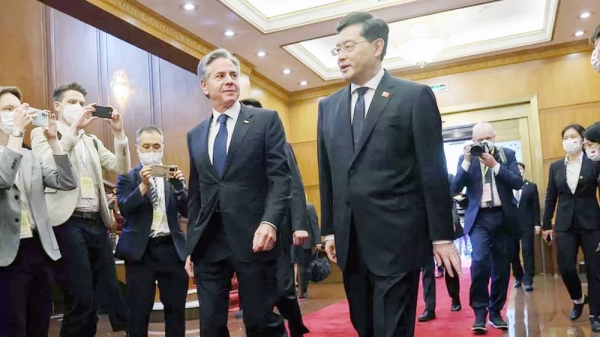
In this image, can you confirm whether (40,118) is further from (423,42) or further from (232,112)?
(423,42)

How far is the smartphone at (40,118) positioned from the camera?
255cm

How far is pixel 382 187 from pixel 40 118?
1720 millimetres

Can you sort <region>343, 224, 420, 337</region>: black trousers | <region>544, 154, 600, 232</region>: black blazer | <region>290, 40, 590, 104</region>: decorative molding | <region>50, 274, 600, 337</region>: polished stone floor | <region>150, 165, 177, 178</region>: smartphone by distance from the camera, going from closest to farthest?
<region>343, 224, 420, 337</region>: black trousers < <region>150, 165, 177, 178</region>: smartphone < <region>50, 274, 600, 337</region>: polished stone floor < <region>544, 154, 600, 232</region>: black blazer < <region>290, 40, 590, 104</region>: decorative molding

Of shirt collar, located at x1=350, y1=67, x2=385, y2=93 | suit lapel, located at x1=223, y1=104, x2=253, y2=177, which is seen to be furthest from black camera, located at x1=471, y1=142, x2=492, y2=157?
suit lapel, located at x1=223, y1=104, x2=253, y2=177

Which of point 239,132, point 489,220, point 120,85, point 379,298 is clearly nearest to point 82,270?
point 239,132

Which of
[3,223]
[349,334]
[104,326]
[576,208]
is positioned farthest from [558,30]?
[3,223]

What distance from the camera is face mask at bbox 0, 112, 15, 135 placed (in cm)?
255

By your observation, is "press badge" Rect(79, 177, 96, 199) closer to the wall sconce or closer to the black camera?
the black camera

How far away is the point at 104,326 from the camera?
4.78m

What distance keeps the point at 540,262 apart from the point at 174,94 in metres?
6.09

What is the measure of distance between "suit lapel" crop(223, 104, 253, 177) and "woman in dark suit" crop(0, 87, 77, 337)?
101 cm

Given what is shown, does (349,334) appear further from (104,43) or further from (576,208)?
(104,43)

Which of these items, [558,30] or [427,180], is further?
[558,30]

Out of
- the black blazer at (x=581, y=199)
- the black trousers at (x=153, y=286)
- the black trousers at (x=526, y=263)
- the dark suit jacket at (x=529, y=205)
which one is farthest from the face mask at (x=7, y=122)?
the dark suit jacket at (x=529, y=205)
